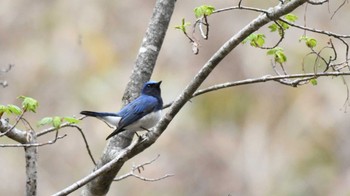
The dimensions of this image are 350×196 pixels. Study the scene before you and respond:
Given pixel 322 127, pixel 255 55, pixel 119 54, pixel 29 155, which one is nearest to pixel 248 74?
pixel 255 55

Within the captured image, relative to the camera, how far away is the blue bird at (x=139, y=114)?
4488 millimetres

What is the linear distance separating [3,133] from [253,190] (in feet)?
30.1

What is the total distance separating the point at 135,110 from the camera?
4598mm

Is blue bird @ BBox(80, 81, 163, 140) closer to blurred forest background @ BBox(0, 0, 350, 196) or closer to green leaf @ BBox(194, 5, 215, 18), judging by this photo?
green leaf @ BBox(194, 5, 215, 18)

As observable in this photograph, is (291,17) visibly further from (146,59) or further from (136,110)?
(136,110)

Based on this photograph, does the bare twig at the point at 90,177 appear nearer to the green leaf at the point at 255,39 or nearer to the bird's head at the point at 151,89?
the green leaf at the point at 255,39

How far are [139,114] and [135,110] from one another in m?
0.04

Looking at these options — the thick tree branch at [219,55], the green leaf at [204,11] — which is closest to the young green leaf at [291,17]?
the thick tree branch at [219,55]

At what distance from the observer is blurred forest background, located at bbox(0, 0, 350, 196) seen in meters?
12.3

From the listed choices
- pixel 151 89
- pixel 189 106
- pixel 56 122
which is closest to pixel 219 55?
pixel 56 122

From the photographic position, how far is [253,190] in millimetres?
12305

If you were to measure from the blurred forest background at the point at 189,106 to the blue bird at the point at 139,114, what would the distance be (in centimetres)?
696

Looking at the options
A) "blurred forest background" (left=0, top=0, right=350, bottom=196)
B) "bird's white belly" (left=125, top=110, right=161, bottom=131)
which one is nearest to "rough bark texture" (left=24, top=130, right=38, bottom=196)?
"bird's white belly" (left=125, top=110, right=161, bottom=131)

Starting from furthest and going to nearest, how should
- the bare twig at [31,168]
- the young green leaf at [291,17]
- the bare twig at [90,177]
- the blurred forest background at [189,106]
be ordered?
1. the blurred forest background at [189,106]
2. the bare twig at [31,168]
3. the young green leaf at [291,17]
4. the bare twig at [90,177]
